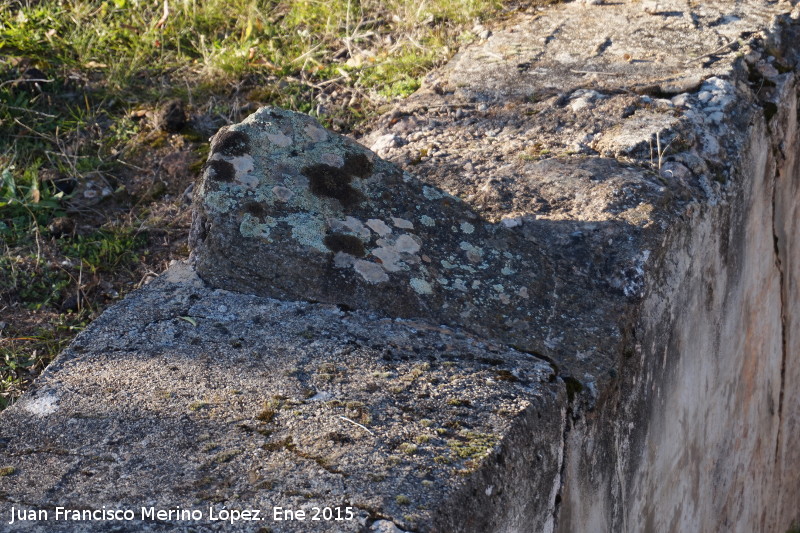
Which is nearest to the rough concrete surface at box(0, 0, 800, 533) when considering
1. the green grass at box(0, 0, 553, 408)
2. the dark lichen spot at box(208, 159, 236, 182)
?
the dark lichen spot at box(208, 159, 236, 182)

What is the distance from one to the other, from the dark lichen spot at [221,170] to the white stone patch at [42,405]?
546 millimetres

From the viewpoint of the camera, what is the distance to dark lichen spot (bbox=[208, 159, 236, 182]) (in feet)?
5.49

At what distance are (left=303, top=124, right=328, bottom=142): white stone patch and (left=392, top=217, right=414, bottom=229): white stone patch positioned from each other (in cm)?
26

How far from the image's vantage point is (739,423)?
2748 mm

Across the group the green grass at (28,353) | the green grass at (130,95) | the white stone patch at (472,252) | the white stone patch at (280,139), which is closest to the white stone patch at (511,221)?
the white stone patch at (472,252)

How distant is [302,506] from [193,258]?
2.24 ft

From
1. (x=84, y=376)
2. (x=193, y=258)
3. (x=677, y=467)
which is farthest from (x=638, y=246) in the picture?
(x=84, y=376)

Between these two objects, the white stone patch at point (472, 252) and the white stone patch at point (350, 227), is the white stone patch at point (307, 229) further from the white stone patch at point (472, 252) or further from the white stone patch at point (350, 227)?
the white stone patch at point (472, 252)

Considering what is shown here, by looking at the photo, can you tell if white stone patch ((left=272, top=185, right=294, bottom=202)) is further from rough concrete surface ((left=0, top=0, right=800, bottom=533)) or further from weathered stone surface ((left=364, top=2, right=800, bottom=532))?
weathered stone surface ((left=364, top=2, right=800, bottom=532))

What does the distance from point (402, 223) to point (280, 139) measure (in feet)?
1.07

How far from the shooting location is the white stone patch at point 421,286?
1607 mm

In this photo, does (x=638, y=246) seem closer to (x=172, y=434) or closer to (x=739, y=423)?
(x=172, y=434)

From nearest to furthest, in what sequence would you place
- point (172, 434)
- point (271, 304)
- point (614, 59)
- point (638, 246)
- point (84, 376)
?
point (172, 434) → point (84, 376) → point (271, 304) → point (638, 246) → point (614, 59)

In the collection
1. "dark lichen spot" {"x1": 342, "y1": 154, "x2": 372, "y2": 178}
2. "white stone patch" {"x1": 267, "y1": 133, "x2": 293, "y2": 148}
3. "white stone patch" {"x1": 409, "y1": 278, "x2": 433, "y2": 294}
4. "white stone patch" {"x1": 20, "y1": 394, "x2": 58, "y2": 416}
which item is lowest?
"white stone patch" {"x1": 20, "y1": 394, "x2": 58, "y2": 416}
